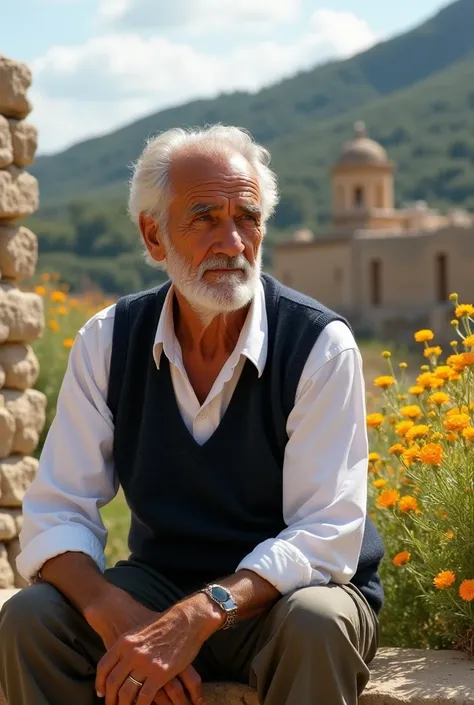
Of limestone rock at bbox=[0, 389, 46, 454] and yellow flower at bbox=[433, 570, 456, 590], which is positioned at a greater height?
limestone rock at bbox=[0, 389, 46, 454]

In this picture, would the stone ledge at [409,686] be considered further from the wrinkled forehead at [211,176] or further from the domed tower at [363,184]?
the domed tower at [363,184]

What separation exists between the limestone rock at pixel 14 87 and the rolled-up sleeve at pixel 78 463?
60.5 inches

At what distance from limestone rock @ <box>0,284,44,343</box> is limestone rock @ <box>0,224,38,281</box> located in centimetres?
6

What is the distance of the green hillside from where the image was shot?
226ft

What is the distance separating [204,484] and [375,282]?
35.2 meters

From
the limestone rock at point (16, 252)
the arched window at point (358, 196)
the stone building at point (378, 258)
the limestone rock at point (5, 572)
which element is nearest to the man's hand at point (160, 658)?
the limestone rock at point (5, 572)

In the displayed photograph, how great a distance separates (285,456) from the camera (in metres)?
2.68

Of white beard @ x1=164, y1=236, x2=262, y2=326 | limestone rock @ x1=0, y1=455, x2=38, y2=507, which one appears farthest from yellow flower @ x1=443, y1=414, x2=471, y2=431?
limestone rock @ x1=0, y1=455, x2=38, y2=507

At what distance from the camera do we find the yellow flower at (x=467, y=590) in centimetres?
278

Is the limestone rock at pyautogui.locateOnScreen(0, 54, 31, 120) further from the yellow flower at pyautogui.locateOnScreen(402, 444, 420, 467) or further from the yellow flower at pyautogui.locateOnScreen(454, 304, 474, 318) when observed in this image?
the yellow flower at pyautogui.locateOnScreen(402, 444, 420, 467)

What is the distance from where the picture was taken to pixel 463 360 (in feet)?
10.1

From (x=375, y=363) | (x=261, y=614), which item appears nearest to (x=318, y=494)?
(x=261, y=614)

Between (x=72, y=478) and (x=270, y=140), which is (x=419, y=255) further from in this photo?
(x=270, y=140)

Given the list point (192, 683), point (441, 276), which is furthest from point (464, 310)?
point (441, 276)
